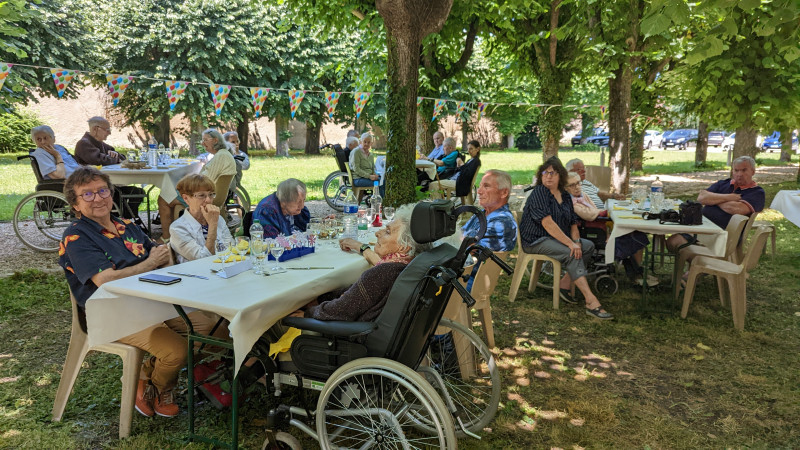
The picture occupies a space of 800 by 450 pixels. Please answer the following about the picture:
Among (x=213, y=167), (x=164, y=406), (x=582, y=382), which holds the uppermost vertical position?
(x=213, y=167)

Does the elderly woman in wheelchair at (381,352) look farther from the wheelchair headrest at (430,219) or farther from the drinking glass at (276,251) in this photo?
the drinking glass at (276,251)

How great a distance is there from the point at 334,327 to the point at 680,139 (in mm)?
39269

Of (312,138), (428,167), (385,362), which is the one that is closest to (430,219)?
(385,362)

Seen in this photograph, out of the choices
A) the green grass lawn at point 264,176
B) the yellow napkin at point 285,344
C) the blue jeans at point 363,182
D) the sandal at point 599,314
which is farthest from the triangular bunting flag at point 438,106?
the yellow napkin at point 285,344

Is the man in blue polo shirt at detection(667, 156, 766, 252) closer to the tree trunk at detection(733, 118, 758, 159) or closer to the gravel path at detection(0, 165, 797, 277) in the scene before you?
the gravel path at detection(0, 165, 797, 277)

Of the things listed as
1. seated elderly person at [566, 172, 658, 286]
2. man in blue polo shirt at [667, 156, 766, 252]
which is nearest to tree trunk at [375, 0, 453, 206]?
seated elderly person at [566, 172, 658, 286]

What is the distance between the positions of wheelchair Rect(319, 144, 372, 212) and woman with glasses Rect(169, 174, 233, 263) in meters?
6.22

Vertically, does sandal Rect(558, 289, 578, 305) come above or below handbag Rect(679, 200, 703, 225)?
below

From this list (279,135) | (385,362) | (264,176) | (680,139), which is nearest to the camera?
(385,362)

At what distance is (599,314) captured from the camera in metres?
4.82

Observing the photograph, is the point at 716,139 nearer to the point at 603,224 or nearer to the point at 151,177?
the point at 603,224

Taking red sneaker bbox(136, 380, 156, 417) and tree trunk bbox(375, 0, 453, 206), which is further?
tree trunk bbox(375, 0, 453, 206)

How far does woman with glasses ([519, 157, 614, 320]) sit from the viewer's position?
490 cm

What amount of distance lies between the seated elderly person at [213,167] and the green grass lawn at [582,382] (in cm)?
183
